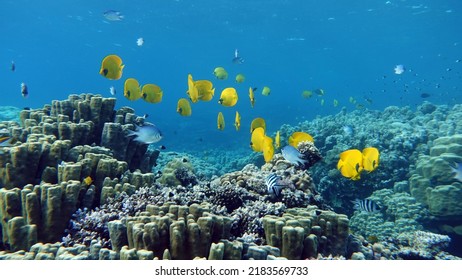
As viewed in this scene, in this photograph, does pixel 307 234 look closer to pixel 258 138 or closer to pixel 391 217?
pixel 258 138

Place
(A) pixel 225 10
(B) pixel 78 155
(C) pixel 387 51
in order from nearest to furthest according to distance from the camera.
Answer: (B) pixel 78 155, (A) pixel 225 10, (C) pixel 387 51

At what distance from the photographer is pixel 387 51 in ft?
228

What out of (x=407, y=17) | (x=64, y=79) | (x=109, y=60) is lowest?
(x=109, y=60)

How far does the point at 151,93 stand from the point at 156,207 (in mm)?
3484

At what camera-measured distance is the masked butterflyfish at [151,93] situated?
6664 millimetres

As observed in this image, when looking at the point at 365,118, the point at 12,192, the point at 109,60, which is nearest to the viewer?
the point at 12,192

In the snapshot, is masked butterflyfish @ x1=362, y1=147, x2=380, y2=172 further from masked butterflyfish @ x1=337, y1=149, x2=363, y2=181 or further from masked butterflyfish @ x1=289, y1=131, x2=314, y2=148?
masked butterflyfish @ x1=289, y1=131, x2=314, y2=148

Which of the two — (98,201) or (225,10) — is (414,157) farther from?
(225,10)

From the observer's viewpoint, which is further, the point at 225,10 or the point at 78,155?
the point at 225,10

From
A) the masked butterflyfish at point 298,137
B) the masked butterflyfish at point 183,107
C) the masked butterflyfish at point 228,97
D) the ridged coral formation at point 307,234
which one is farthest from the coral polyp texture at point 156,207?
the masked butterflyfish at point 228,97

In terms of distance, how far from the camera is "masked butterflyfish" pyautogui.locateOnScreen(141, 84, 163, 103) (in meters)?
6.66

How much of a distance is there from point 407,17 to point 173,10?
2925 cm
